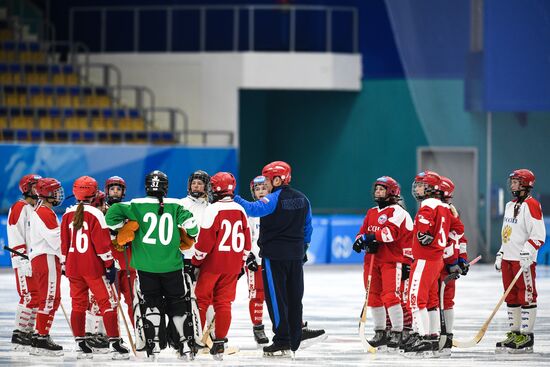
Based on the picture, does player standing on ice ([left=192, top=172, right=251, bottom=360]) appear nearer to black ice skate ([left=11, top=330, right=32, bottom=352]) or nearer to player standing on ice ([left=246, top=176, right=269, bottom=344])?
player standing on ice ([left=246, top=176, right=269, bottom=344])

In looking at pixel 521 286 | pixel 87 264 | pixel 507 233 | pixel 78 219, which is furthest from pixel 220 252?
pixel 521 286

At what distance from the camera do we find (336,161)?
30.4 metres

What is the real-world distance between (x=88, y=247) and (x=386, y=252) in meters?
3.05

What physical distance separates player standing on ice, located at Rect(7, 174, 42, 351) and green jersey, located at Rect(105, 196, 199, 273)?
4.75 feet

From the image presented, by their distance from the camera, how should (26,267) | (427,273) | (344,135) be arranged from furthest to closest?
(344,135) → (26,267) → (427,273)

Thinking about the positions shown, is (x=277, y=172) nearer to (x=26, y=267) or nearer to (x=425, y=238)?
(x=425, y=238)

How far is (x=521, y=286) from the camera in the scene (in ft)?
42.0

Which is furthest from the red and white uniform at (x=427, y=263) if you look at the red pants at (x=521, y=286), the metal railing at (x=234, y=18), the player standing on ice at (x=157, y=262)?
the metal railing at (x=234, y=18)

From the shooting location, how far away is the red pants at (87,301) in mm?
11680

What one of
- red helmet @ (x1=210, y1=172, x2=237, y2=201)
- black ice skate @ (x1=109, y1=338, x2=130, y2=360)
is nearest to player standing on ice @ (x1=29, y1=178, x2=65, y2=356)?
black ice skate @ (x1=109, y1=338, x2=130, y2=360)

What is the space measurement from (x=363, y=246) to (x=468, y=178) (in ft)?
52.7

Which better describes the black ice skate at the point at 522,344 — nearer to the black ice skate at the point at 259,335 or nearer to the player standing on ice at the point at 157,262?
the black ice skate at the point at 259,335

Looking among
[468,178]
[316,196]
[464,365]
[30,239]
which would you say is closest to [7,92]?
[316,196]

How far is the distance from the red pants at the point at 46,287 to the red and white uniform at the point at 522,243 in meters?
4.64
